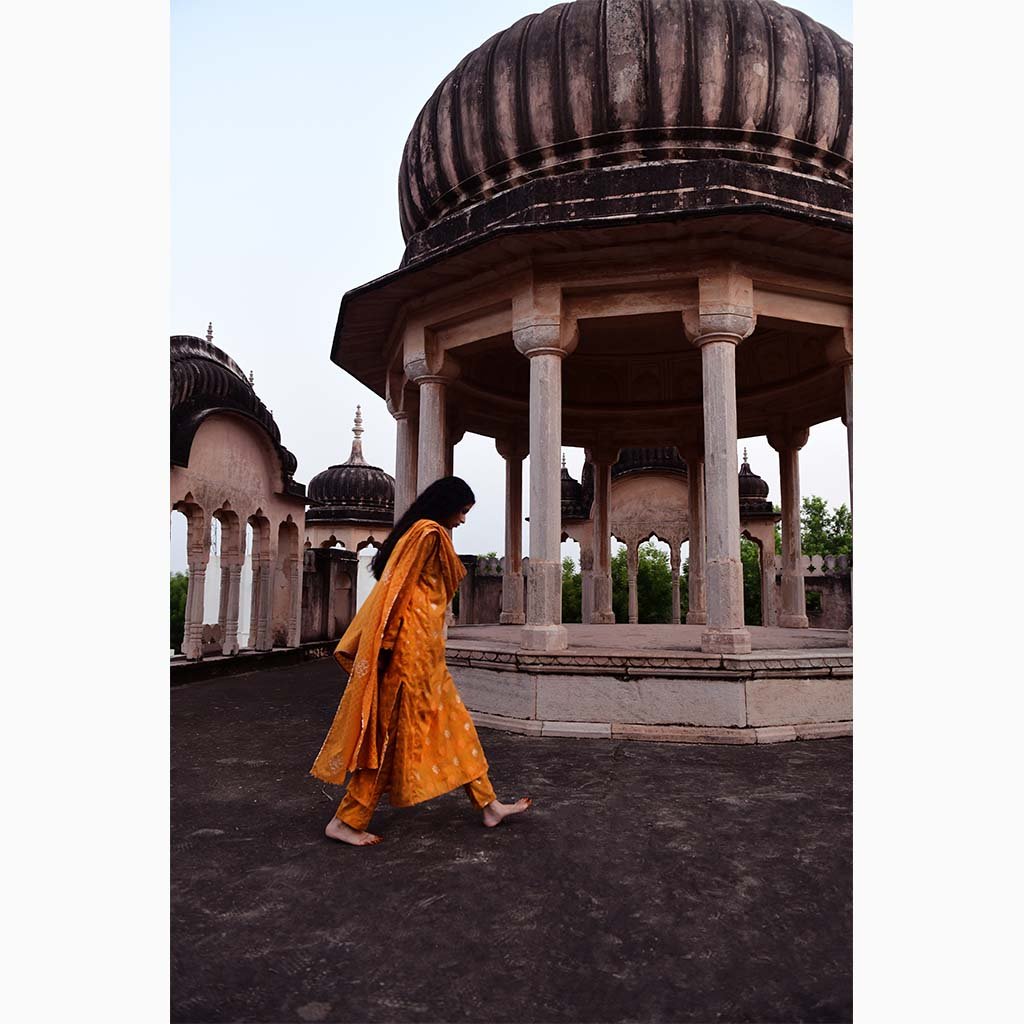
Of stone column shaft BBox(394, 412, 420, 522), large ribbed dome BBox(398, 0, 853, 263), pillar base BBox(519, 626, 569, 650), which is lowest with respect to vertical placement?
pillar base BBox(519, 626, 569, 650)

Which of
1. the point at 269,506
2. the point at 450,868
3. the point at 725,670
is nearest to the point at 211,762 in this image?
the point at 450,868

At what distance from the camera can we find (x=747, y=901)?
282 cm

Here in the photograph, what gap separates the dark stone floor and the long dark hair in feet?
4.55

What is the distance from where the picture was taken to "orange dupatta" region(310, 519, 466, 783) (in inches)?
138

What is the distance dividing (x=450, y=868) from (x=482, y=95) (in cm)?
743

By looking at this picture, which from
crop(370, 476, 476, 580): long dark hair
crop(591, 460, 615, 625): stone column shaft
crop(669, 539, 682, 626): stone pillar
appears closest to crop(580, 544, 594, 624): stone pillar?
crop(591, 460, 615, 625): stone column shaft

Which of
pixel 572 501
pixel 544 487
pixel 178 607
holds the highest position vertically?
pixel 572 501

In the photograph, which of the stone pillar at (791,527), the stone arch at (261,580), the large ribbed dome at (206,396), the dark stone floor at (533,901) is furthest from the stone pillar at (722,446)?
the stone arch at (261,580)

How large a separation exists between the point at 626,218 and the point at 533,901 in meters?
5.18

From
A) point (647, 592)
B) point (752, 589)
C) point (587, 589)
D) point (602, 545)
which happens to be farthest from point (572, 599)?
point (602, 545)

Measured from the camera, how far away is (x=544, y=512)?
6.70 meters

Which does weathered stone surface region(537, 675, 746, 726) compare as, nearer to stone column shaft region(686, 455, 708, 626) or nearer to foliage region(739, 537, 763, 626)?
stone column shaft region(686, 455, 708, 626)

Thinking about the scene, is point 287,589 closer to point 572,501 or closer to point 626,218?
point 572,501

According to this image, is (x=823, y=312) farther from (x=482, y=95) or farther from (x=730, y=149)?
(x=482, y=95)
